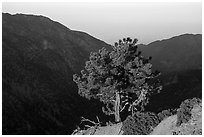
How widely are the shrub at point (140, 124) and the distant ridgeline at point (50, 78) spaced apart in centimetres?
3637

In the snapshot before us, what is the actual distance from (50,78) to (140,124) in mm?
72545

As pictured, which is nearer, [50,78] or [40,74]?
[40,74]

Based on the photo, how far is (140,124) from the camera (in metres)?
24.9

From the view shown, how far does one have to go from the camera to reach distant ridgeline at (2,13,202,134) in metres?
67.8

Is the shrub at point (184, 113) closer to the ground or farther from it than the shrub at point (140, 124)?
farther from it

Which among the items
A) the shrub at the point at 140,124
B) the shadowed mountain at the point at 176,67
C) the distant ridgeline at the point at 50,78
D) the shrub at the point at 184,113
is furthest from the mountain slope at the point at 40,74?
the shrub at the point at 184,113

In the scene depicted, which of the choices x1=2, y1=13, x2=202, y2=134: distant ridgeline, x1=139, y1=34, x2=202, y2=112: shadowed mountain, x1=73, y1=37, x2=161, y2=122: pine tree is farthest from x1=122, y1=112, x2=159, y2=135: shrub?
x1=139, y1=34, x2=202, y2=112: shadowed mountain

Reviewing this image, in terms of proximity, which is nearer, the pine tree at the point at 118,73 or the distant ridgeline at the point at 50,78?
the pine tree at the point at 118,73

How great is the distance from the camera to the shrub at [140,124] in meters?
24.7

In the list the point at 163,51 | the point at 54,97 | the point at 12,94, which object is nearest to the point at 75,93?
the point at 54,97

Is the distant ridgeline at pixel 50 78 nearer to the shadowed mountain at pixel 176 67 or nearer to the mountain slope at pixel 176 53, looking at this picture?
the shadowed mountain at pixel 176 67

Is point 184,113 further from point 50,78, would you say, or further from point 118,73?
point 50,78

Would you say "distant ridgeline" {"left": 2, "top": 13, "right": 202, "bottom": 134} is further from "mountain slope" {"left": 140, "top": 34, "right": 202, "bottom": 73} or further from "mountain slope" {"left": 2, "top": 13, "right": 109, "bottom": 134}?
"mountain slope" {"left": 140, "top": 34, "right": 202, "bottom": 73}

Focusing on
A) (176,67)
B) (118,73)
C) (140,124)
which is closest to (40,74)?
(118,73)
